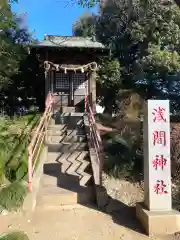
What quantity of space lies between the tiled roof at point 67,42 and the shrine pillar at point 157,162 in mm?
9503

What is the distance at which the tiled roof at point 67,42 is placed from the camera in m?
15.0

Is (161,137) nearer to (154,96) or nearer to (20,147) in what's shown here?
(20,147)

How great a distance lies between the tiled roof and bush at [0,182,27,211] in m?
9.52

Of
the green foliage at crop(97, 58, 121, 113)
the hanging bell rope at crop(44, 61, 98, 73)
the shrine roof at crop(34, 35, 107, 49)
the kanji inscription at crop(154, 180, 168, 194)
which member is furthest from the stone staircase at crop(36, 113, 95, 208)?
the green foliage at crop(97, 58, 121, 113)

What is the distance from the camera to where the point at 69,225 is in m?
5.96

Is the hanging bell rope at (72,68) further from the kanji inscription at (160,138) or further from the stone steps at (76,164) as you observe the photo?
the kanji inscription at (160,138)

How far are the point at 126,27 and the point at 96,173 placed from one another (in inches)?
552

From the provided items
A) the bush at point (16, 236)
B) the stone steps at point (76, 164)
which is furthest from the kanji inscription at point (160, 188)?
the bush at point (16, 236)

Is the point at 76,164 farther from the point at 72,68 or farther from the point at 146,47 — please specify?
the point at 146,47

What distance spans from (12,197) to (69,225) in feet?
4.34

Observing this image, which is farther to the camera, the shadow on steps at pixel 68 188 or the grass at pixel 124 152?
the grass at pixel 124 152

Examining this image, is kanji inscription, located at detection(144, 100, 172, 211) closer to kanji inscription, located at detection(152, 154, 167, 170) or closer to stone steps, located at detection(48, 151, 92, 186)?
kanji inscription, located at detection(152, 154, 167, 170)

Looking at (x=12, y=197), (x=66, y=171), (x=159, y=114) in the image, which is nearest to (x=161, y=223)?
(x=159, y=114)

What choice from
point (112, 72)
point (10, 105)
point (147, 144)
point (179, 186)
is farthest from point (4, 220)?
point (10, 105)
